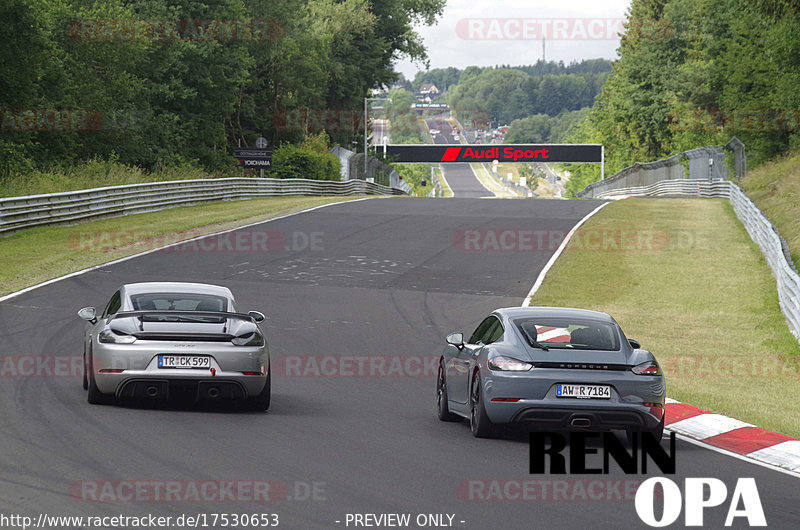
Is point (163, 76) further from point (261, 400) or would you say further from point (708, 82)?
point (261, 400)

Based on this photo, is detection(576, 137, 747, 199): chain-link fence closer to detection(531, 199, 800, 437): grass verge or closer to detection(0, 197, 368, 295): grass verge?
detection(531, 199, 800, 437): grass verge

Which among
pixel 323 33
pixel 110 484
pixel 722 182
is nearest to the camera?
pixel 110 484

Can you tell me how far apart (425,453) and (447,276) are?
1660cm

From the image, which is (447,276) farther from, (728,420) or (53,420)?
(53,420)

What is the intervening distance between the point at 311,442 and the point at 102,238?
2288cm

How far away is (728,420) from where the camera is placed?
11859mm

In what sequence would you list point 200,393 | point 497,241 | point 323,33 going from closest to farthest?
point 200,393
point 497,241
point 323,33

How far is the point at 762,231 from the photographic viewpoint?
30125mm

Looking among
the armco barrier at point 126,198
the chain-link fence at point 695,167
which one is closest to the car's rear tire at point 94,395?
the armco barrier at point 126,198

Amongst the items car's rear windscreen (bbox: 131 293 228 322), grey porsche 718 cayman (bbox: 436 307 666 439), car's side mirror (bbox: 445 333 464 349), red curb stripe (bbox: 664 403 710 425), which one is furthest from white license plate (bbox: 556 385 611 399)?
car's rear windscreen (bbox: 131 293 228 322)

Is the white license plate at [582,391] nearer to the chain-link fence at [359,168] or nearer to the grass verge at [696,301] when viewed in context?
the grass verge at [696,301]

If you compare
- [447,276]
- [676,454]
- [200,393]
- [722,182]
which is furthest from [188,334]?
[722,182]

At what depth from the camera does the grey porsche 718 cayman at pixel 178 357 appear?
442 inches

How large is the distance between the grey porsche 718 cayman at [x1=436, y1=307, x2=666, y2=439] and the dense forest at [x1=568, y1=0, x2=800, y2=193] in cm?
3711
